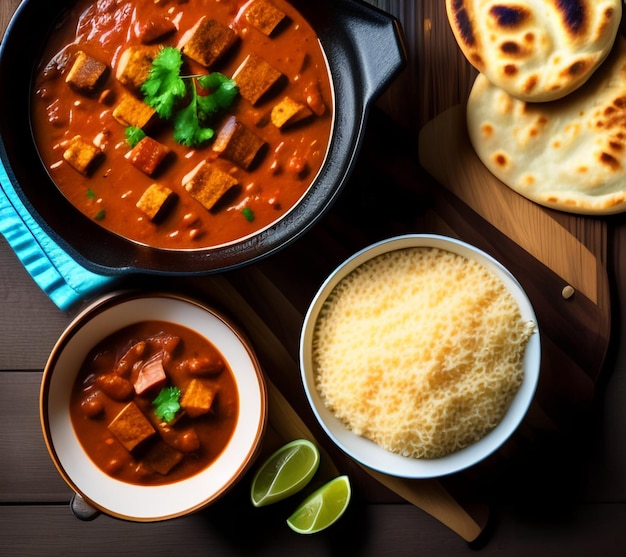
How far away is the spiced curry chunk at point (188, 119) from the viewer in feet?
7.73

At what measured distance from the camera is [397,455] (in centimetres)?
237

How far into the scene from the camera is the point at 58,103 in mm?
2443

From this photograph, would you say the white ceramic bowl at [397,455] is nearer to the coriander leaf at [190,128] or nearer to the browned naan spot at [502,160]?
the browned naan spot at [502,160]

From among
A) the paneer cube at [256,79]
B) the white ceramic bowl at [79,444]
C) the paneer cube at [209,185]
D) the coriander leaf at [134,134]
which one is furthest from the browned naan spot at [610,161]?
the coriander leaf at [134,134]

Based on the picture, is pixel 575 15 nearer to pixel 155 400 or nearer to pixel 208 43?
pixel 208 43

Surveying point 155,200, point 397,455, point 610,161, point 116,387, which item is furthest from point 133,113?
point 610,161

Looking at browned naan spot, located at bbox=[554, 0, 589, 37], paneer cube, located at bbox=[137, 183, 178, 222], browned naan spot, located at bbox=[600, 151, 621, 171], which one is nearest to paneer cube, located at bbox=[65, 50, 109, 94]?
paneer cube, located at bbox=[137, 183, 178, 222]

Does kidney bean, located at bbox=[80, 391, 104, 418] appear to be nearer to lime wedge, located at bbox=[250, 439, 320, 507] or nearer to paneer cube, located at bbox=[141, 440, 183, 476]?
paneer cube, located at bbox=[141, 440, 183, 476]

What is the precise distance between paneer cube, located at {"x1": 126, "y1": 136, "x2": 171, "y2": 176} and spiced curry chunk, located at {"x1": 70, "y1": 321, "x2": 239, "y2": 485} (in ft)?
2.07

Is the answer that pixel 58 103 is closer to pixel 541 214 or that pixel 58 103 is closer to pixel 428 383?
pixel 428 383

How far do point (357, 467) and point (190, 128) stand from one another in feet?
5.02

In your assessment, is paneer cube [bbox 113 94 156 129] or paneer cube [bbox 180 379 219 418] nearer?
paneer cube [bbox 113 94 156 129]

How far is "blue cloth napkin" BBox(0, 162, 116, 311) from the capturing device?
256 centimetres

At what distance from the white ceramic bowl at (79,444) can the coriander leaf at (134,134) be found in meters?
0.59
